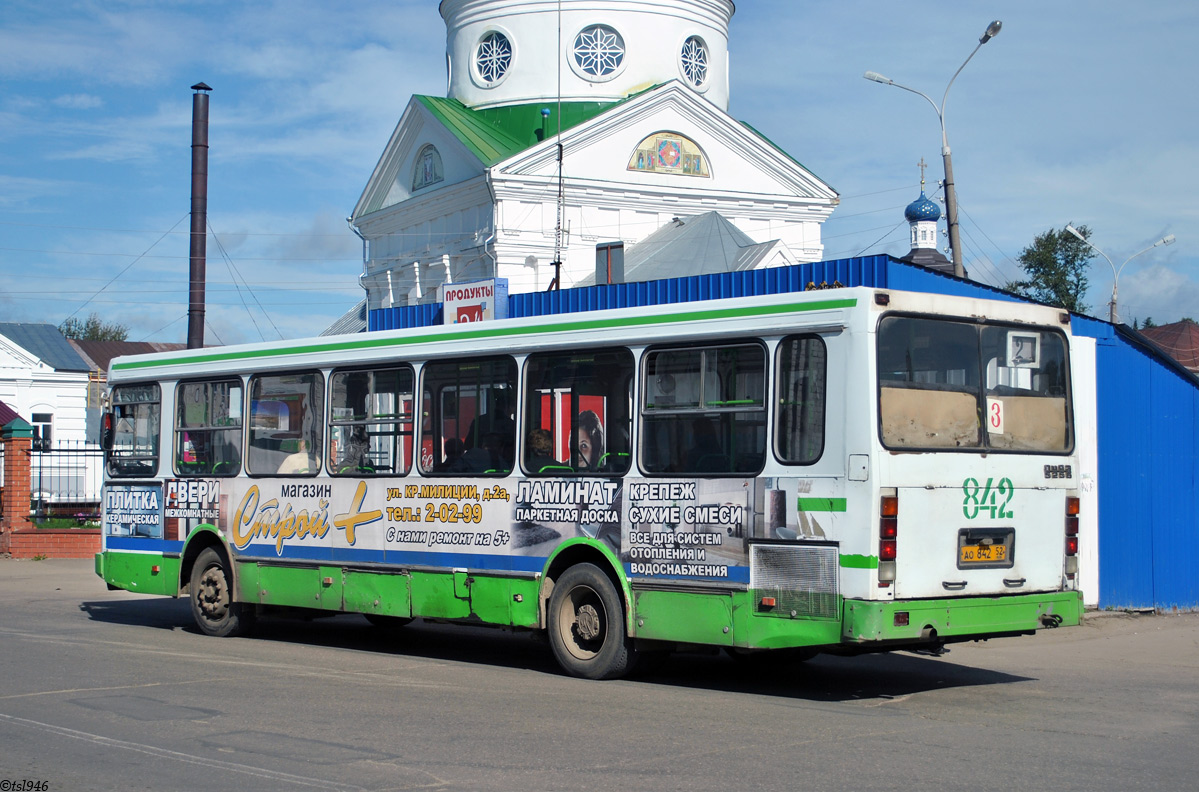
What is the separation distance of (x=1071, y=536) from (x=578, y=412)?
3894 mm

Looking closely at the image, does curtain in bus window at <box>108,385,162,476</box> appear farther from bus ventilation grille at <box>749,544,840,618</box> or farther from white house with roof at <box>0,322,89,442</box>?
white house with roof at <box>0,322,89,442</box>

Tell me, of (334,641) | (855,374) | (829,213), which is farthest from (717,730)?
(829,213)

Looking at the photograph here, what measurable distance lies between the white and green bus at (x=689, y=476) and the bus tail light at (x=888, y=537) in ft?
0.08

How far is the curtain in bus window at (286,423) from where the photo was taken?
1325 centimetres

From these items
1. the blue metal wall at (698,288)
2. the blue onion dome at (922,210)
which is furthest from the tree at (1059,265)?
the blue metal wall at (698,288)

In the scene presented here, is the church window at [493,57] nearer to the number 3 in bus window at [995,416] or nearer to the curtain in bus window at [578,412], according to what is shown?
the curtain in bus window at [578,412]

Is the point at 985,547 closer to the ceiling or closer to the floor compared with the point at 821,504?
closer to the floor

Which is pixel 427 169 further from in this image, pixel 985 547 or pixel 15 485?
pixel 985 547

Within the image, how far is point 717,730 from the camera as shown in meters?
8.51

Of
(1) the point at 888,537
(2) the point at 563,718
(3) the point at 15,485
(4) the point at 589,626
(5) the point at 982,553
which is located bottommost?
(2) the point at 563,718

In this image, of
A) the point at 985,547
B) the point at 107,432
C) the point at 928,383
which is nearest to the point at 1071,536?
the point at 985,547

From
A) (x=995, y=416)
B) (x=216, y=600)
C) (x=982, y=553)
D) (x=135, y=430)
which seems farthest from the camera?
(x=135, y=430)

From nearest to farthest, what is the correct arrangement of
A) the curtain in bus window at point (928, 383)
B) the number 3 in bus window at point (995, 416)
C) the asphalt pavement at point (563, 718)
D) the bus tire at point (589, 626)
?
the asphalt pavement at point (563, 718), the curtain in bus window at point (928, 383), the number 3 in bus window at point (995, 416), the bus tire at point (589, 626)

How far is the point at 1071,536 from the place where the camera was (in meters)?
10.3
